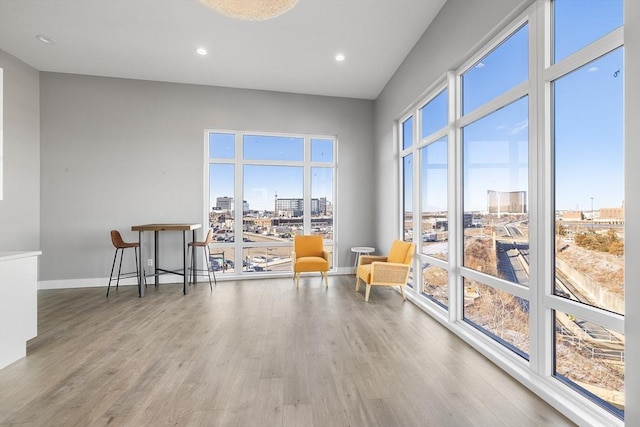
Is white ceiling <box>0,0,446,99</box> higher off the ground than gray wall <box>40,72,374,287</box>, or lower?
higher

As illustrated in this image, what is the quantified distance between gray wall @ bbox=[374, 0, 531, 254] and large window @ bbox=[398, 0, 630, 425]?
172 millimetres

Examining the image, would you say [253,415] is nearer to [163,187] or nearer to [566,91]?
[566,91]

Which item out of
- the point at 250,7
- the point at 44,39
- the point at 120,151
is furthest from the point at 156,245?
the point at 250,7

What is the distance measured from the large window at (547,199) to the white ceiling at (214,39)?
1334 millimetres

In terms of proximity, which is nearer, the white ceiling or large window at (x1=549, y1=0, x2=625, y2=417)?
large window at (x1=549, y1=0, x2=625, y2=417)

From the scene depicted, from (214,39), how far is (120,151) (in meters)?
2.78

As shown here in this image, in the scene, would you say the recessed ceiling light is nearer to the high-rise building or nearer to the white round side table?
the white round side table

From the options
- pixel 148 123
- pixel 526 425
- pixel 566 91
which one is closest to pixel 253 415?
pixel 526 425

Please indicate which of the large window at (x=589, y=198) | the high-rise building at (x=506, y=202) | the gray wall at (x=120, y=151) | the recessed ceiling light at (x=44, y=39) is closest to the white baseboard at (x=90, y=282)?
the gray wall at (x=120, y=151)

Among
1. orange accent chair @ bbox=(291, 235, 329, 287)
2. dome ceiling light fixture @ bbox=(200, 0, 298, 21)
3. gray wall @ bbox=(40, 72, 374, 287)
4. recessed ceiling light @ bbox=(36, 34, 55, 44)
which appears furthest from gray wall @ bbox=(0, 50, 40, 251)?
dome ceiling light fixture @ bbox=(200, 0, 298, 21)

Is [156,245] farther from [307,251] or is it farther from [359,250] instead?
[359,250]

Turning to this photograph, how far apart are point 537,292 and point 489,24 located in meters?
2.37

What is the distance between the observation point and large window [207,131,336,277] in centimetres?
561

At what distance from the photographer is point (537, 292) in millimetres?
2143
